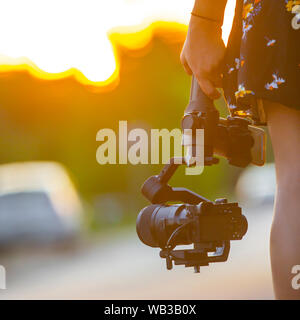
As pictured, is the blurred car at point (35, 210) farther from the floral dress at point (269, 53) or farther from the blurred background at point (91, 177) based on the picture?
the floral dress at point (269, 53)

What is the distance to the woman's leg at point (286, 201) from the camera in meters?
1.61

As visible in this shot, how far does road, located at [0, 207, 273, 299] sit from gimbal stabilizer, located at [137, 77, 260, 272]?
164 inches

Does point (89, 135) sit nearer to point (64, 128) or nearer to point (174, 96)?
point (64, 128)

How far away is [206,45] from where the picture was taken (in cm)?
184

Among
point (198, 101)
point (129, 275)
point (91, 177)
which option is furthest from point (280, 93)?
point (91, 177)

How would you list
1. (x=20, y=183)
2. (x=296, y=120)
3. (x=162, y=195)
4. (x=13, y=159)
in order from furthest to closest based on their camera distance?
(x=13, y=159) → (x=20, y=183) → (x=162, y=195) → (x=296, y=120)

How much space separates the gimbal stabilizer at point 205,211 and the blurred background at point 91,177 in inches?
241

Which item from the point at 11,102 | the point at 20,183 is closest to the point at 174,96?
the point at 11,102

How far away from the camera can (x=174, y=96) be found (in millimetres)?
29188

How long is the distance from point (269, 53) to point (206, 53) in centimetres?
22

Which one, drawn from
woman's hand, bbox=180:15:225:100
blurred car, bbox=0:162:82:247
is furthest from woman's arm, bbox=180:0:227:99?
blurred car, bbox=0:162:82:247

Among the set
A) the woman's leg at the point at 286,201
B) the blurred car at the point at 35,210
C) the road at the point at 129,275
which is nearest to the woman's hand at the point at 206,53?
the woman's leg at the point at 286,201

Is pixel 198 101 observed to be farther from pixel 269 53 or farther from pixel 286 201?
pixel 286 201

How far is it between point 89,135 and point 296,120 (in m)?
28.5
